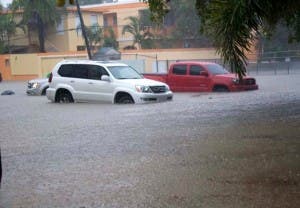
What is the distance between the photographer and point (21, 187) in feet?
25.9

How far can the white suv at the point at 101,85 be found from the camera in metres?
20.3

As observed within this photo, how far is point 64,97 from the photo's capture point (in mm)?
22328

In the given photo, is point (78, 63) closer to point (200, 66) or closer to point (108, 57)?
point (200, 66)

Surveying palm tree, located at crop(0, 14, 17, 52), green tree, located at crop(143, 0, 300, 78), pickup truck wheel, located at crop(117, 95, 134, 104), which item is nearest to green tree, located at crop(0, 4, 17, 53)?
palm tree, located at crop(0, 14, 17, 52)

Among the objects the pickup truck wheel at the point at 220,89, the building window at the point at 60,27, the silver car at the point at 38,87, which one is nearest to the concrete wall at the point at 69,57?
the building window at the point at 60,27

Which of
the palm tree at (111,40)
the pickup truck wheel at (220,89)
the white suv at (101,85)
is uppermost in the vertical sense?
the palm tree at (111,40)

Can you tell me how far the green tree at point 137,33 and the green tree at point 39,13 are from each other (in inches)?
263

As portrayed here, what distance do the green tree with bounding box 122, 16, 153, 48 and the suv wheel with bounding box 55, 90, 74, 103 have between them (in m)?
32.2

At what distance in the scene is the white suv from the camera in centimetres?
2027

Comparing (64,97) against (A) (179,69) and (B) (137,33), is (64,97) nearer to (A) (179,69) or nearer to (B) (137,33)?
(A) (179,69)

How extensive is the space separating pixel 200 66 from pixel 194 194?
19293 millimetres

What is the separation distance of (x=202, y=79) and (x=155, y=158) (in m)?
16.4

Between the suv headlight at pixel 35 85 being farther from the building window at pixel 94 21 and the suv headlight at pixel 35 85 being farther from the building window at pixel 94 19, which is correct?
the building window at pixel 94 19

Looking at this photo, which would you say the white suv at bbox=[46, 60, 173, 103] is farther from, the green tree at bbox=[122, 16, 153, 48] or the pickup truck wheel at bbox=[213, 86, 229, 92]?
the green tree at bbox=[122, 16, 153, 48]
